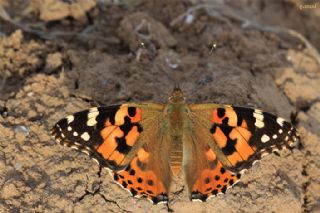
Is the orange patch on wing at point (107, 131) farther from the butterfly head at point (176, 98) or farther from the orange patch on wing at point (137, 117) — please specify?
the butterfly head at point (176, 98)

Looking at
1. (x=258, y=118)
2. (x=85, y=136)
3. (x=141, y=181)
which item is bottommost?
(x=141, y=181)

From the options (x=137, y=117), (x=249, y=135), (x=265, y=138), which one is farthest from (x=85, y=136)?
(x=265, y=138)

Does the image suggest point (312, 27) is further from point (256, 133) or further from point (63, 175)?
point (63, 175)

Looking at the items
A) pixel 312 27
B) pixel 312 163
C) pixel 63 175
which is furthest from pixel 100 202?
pixel 312 27

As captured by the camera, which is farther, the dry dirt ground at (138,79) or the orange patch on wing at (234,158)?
the dry dirt ground at (138,79)

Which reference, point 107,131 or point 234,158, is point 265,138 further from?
point 107,131

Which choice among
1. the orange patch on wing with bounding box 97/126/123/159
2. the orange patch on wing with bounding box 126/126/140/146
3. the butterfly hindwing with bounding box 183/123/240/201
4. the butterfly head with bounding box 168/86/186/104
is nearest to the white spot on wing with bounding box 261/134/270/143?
the butterfly hindwing with bounding box 183/123/240/201

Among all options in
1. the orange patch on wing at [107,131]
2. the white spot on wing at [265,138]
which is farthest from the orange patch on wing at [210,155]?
the orange patch on wing at [107,131]
